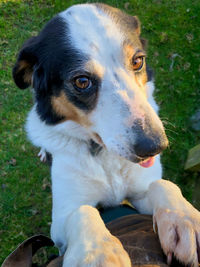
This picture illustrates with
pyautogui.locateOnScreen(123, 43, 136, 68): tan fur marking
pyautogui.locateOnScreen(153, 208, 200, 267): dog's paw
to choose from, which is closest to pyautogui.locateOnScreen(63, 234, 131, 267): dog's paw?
pyautogui.locateOnScreen(153, 208, 200, 267): dog's paw

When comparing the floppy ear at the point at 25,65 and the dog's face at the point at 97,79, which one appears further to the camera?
the floppy ear at the point at 25,65

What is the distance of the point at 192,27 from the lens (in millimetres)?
4707

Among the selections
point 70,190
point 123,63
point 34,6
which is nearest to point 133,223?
point 70,190

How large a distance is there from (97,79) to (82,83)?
148 millimetres

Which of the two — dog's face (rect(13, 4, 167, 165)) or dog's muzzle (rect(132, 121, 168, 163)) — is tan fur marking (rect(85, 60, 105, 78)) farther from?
dog's muzzle (rect(132, 121, 168, 163))

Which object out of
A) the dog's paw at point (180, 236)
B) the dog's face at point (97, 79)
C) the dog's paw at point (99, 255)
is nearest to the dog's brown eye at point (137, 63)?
the dog's face at point (97, 79)

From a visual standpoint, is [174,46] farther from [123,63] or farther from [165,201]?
[165,201]

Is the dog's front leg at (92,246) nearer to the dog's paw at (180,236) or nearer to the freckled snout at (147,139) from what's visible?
the dog's paw at (180,236)

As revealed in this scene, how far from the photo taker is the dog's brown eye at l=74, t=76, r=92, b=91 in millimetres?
2062

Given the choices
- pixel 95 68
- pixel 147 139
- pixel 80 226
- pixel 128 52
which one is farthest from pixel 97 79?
pixel 80 226

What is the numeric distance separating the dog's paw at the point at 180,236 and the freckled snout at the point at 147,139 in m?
0.46

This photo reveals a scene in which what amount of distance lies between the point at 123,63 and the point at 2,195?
281cm

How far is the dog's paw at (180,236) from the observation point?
1.67m

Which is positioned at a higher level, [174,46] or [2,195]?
[174,46]
